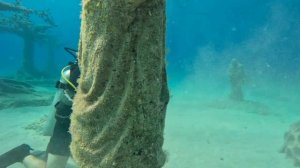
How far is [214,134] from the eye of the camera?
10320 mm

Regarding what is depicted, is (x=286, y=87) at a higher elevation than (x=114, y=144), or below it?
below

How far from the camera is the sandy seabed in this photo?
767 cm

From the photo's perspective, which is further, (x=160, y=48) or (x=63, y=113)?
(x=63, y=113)

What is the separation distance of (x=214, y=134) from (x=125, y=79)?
858cm

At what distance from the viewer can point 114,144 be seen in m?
2.31

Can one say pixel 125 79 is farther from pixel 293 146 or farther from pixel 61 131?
pixel 293 146

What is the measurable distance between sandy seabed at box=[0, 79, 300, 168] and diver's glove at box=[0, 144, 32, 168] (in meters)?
0.51

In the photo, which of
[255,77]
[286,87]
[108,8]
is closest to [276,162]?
[108,8]

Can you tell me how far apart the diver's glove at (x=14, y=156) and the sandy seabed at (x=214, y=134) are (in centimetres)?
51

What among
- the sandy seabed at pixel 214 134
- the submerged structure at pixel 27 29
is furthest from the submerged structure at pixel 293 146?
the submerged structure at pixel 27 29

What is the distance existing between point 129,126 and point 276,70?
37043 mm

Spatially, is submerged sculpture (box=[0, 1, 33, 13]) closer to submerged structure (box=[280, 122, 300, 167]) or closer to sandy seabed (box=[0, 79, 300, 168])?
sandy seabed (box=[0, 79, 300, 168])

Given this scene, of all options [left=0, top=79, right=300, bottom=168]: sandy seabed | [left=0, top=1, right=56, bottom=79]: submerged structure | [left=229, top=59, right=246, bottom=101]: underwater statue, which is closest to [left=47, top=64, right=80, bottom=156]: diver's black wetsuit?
[left=0, top=79, right=300, bottom=168]: sandy seabed

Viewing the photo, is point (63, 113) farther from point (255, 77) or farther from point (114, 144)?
point (255, 77)
